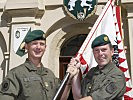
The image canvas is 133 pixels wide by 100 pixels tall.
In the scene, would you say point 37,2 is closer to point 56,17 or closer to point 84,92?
point 56,17

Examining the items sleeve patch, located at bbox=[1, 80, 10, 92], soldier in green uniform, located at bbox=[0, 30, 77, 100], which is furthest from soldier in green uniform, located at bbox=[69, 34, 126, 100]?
sleeve patch, located at bbox=[1, 80, 10, 92]

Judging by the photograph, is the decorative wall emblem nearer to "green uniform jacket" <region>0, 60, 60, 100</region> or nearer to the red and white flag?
the red and white flag

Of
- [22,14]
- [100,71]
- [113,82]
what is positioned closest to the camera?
[113,82]

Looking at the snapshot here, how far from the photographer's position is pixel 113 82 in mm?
2033

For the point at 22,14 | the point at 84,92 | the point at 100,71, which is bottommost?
the point at 84,92

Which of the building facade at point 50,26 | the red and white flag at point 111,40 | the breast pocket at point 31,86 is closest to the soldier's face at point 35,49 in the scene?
the breast pocket at point 31,86

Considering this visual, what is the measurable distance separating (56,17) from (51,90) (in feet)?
13.2

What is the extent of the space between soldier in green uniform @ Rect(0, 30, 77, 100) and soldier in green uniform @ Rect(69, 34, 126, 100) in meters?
0.29

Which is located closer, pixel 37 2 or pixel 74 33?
pixel 37 2

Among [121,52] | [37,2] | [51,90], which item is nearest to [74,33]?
[37,2]

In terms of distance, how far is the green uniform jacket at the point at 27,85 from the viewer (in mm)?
2145

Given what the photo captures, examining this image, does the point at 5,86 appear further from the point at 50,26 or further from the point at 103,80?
the point at 50,26

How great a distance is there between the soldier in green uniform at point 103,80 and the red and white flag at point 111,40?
1012 mm

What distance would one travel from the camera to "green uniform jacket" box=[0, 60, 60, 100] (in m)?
2.15
